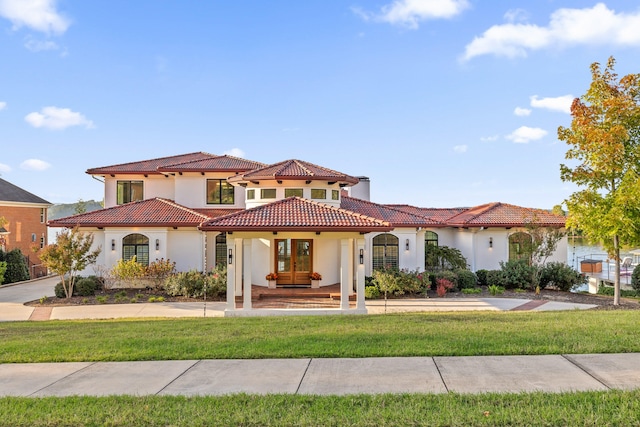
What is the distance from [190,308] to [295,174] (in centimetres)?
720

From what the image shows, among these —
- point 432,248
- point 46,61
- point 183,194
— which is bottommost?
point 432,248

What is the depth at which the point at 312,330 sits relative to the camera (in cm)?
908

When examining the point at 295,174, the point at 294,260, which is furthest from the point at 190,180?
the point at 294,260

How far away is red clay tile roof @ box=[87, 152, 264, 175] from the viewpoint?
905 inches

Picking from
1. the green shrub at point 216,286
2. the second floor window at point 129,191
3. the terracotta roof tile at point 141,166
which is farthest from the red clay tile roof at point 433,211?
the second floor window at point 129,191

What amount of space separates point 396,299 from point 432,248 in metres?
6.10

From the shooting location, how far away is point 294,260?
1859cm

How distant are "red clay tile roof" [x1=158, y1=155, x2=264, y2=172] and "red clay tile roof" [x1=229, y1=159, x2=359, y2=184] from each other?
2.87 metres

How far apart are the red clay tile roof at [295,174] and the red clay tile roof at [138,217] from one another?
2.85m

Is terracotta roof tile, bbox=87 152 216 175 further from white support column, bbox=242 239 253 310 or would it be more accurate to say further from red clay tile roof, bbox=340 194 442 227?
white support column, bbox=242 239 253 310

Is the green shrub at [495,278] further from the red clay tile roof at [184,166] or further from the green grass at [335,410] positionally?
the green grass at [335,410]

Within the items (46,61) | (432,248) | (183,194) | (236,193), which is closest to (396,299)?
(432,248)

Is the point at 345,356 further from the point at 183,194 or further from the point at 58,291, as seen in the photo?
the point at 183,194

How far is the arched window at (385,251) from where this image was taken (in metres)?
20.5
